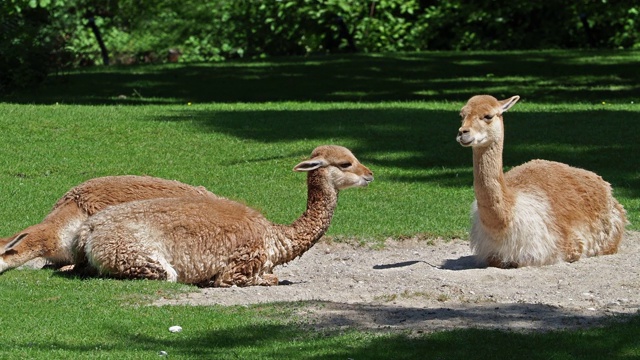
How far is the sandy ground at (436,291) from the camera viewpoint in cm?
841

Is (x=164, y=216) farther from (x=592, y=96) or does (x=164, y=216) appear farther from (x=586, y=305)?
(x=592, y=96)

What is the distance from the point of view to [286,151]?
16.7 m

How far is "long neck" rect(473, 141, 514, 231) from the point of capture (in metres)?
10.5

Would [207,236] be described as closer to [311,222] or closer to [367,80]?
[311,222]

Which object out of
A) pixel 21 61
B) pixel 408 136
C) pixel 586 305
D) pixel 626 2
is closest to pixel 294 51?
pixel 626 2

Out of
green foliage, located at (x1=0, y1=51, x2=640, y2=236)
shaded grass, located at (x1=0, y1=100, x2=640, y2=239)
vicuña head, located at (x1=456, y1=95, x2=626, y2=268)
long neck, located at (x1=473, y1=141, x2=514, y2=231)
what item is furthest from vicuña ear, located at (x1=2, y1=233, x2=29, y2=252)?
long neck, located at (x1=473, y1=141, x2=514, y2=231)

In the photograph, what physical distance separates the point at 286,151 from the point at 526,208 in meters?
6.36

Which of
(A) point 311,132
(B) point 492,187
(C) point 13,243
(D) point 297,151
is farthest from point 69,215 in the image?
(A) point 311,132

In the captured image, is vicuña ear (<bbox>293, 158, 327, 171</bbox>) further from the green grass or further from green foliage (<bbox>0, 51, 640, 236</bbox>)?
green foliage (<bbox>0, 51, 640, 236</bbox>)

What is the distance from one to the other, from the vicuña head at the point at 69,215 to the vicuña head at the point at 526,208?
2.71 m

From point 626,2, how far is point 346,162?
18.1m

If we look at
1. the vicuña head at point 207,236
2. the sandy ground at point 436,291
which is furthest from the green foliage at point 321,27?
the vicuña head at point 207,236

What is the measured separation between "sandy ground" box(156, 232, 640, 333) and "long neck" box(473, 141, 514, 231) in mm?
455

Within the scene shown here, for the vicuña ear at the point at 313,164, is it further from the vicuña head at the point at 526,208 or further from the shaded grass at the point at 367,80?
the shaded grass at the point at 367,80
